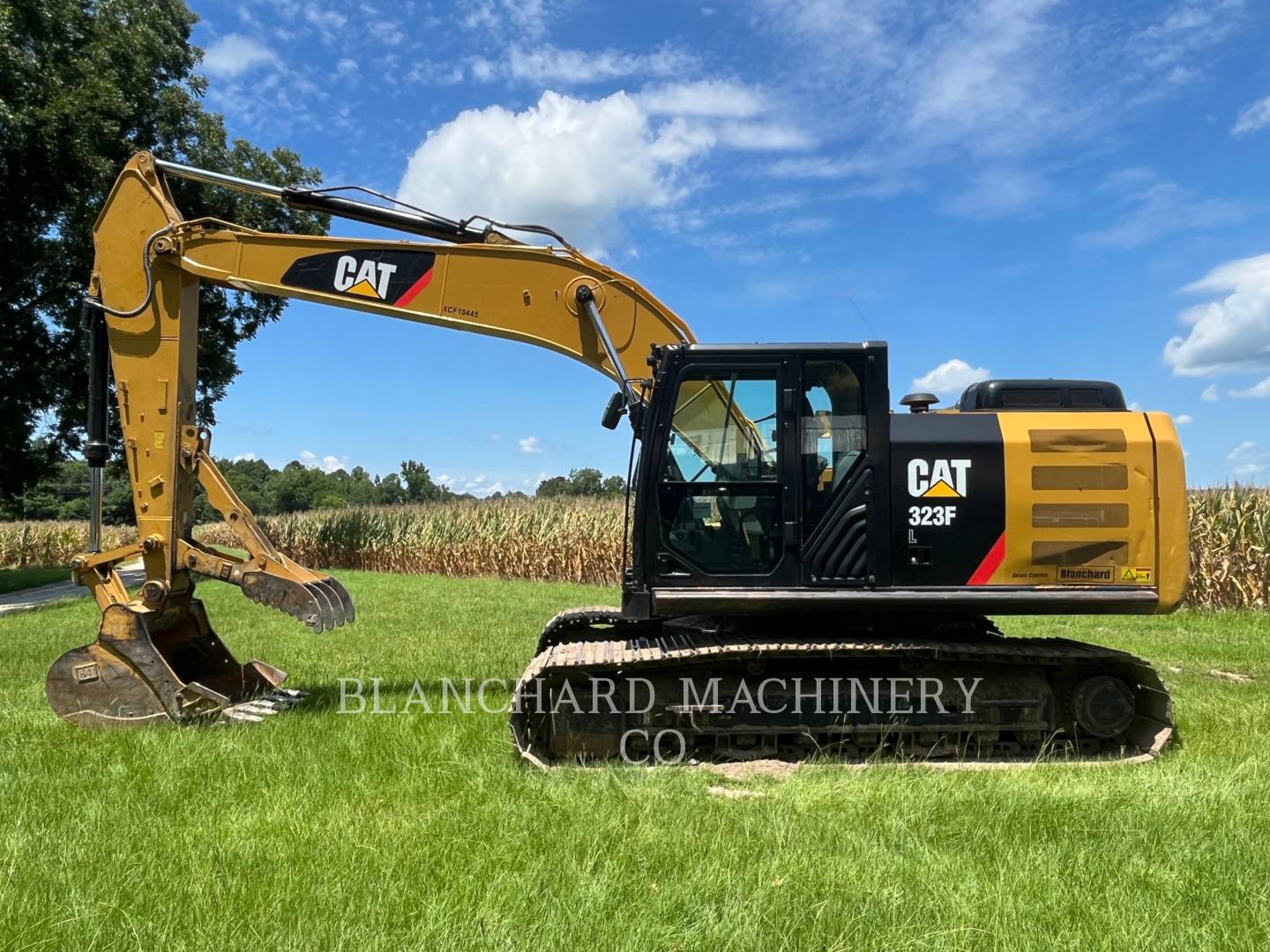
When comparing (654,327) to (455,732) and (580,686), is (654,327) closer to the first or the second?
(580,686)

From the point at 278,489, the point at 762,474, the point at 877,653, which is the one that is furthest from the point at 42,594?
the point at 278,489

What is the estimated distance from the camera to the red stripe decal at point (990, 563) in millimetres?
5668

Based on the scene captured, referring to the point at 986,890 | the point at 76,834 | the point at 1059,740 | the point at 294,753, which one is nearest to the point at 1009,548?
the point at 1059,740

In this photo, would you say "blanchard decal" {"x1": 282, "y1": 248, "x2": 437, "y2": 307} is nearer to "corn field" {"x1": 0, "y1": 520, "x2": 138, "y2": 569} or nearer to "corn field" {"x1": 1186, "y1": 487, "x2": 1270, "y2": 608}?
"corn field" {"x1": 1186, "y1": 487, "x2": 1270, "y2": 608}

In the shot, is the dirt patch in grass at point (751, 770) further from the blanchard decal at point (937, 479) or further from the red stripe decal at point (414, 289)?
the red stripe decal at point (414, 289)

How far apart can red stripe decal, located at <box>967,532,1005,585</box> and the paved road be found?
44.9 feet

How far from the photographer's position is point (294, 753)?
18.2 feet

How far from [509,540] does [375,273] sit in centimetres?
1727

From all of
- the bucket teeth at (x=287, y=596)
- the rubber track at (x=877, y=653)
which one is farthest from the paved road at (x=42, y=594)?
the rubber track at (x=877, y=653)

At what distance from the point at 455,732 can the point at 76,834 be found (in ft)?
7.60

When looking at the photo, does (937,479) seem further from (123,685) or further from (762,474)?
(123,685)

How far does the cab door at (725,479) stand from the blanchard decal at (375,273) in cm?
216

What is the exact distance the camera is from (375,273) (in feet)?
21.4

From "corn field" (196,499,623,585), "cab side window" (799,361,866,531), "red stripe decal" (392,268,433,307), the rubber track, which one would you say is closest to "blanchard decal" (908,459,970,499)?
"cab side window" (799,361,866,531)
